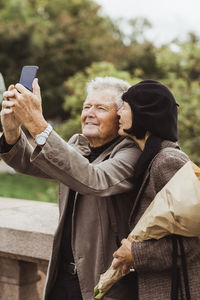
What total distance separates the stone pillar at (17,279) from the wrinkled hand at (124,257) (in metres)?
1.24

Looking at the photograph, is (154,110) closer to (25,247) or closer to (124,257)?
(124,257)

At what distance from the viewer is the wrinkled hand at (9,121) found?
77.2 inches

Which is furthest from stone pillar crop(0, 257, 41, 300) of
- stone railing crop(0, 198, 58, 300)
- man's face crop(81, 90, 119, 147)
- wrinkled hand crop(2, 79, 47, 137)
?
wrinkled hand crop(2, 79, 47, 137)

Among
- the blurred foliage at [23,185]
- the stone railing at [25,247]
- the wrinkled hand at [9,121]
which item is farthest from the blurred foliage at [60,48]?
the wrinkled hand at [9,121]

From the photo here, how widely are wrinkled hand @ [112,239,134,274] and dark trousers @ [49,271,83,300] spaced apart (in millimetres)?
390

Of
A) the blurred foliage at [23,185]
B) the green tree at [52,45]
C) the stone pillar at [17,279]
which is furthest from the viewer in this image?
the green tree at [52,45]

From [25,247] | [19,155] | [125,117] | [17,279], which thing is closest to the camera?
[125,117]

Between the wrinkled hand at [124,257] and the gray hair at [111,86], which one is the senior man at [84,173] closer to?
the gray hair at [111,86]

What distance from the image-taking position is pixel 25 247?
2.87 metres

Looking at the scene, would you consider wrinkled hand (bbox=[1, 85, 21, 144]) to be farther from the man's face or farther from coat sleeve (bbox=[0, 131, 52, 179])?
the man's face

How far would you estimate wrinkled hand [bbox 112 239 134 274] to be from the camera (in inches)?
77.7

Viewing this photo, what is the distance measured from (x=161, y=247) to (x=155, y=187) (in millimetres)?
250

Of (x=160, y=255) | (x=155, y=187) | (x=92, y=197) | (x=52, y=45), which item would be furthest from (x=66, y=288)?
(x=52, y=45)

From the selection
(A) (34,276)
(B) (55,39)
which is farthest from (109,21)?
(A) (34,276)
